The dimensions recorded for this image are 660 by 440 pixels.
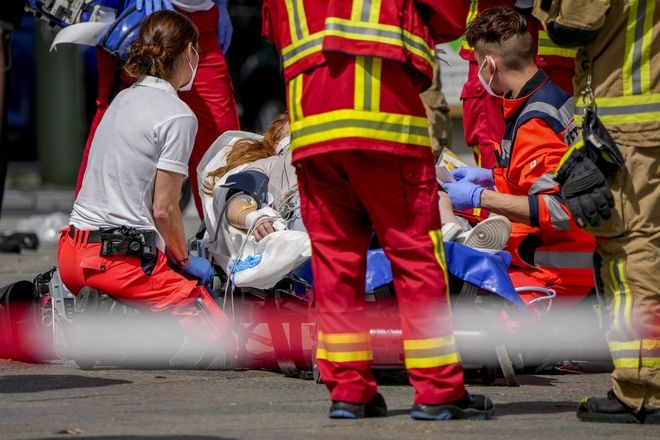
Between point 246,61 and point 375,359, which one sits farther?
point 246,61

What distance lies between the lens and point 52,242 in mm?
11367

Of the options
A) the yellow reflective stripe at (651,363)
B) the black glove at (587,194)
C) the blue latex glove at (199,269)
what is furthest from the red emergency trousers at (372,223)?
the blue latex glove at (199,269)

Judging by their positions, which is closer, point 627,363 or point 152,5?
point 627,363

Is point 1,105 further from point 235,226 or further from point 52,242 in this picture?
point 52,242

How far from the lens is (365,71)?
463 cm

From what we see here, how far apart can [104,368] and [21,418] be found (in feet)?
4.16

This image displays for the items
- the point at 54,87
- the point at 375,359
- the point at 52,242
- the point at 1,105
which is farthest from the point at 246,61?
the point at 375,359

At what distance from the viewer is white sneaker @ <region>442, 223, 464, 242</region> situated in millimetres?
5742

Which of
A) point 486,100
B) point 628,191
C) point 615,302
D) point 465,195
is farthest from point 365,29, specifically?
point 486,100

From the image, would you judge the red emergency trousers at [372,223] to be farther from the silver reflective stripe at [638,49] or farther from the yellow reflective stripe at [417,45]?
the silver reflective stripe at [638,49]

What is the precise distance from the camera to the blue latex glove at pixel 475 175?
249 inches

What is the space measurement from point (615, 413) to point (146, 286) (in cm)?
206

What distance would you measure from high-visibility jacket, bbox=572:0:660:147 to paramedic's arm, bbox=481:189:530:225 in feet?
3.59

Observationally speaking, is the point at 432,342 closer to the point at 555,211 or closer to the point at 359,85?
the point at 359,85
